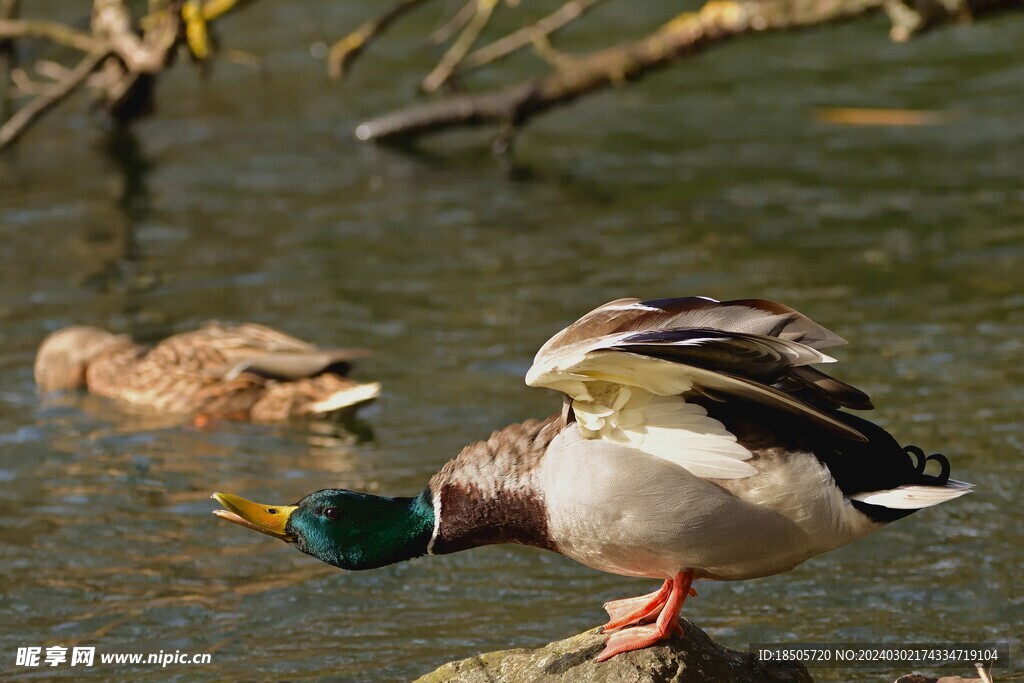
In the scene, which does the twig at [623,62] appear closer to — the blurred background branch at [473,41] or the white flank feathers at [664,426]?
the blurred background branch at [473,41]

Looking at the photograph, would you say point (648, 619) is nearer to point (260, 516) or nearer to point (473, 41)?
point (260, 516)

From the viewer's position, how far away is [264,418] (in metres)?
7.60

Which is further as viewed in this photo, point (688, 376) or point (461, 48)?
point (461, 48)

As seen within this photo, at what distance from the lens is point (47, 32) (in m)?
11.0

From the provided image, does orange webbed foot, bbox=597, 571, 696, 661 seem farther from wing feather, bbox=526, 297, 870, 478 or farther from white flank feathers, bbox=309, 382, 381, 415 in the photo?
white flank feathers, bbox=309, 382, 381, 415

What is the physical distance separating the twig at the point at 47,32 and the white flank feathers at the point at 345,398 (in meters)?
4.59

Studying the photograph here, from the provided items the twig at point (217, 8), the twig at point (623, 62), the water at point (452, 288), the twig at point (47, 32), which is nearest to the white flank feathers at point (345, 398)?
the water at point (452, 288)

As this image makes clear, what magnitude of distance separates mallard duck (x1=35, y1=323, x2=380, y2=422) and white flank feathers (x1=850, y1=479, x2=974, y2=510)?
143 inches

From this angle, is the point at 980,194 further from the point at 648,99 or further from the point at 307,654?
the point at 307,654

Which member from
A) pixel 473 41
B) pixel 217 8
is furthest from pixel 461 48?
pixel 217 8

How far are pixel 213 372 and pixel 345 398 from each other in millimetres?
870

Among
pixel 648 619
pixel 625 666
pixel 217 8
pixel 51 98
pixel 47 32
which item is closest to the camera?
pixel 625 666

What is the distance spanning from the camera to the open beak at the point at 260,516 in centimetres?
421

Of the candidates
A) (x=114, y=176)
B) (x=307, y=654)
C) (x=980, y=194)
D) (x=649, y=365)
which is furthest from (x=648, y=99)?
(x=649, y=365)
